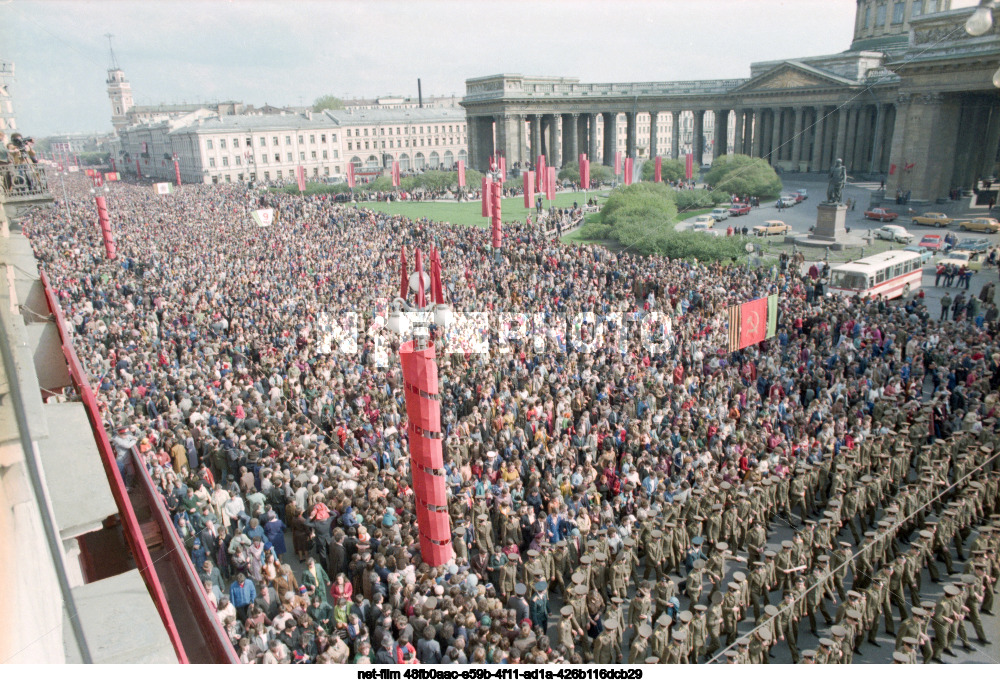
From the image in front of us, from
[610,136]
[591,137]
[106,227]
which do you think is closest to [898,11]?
[610,136]

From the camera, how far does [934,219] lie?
40969 millimetres

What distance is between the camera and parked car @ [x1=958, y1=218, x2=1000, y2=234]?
3809 centimetres

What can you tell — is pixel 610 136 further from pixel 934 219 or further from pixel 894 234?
pixel 894 234

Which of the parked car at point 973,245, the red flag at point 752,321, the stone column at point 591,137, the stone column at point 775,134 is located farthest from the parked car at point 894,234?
the stone column at point 591,137

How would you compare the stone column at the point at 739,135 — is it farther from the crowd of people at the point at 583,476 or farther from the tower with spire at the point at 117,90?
the tower with spire at the point at 117,90

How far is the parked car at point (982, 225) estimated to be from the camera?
38.1 metres

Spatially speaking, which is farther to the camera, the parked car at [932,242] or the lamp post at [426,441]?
the parked car at [932,242]

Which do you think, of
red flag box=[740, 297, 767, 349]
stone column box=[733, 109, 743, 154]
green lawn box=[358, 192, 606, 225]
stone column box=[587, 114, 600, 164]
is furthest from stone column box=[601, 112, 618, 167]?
red flag box=[740, 297, 767, 349]

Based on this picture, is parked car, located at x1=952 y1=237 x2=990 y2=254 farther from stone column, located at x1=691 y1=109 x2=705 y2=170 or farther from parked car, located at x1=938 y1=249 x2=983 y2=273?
stone column, located at x1=691 y1=109 x2=705 y2=170

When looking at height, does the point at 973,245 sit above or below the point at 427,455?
below

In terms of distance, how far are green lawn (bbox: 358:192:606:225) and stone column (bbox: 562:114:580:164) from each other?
900 inches

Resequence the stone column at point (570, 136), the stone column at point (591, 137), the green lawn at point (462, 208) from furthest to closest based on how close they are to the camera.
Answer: the stone column at point (591, 137) → the stone column at point (570, 136) → the green lawn at point (462, 208)

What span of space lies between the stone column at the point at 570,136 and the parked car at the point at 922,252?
187 ft

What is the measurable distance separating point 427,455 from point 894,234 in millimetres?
35892
